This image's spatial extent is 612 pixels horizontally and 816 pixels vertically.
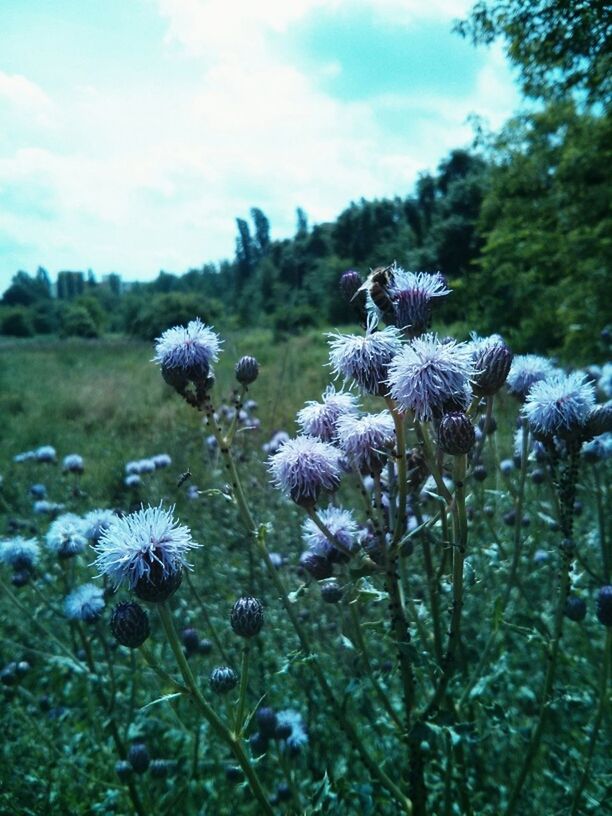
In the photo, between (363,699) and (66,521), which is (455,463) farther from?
(66,521)

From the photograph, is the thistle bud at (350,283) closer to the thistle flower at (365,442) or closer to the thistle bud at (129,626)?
the thistle flower at (365,442)

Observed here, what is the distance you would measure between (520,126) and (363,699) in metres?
13.4

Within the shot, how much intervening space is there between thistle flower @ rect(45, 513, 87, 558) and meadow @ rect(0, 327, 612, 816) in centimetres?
12

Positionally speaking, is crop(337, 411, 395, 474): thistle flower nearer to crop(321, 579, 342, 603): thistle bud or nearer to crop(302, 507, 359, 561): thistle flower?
crop(302, 507, 359, 561): thistle flower

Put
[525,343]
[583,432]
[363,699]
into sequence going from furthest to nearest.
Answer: [525,343], [363,699], [583,432]

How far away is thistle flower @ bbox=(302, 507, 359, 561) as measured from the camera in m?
1.94

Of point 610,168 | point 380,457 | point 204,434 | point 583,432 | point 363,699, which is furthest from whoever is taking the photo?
point 610,168

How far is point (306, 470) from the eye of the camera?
5.53ft

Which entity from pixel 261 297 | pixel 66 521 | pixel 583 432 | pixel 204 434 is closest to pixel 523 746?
Answer: pixel 583 432

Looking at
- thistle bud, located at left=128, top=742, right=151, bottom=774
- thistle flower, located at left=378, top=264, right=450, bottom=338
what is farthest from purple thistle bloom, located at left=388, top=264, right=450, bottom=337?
thistle bud, located at left=128, top=742, right=151, bottom=774

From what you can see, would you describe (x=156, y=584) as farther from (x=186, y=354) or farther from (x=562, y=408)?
(x=562, y=408)

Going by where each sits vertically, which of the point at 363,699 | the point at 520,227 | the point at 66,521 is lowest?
the point at 363,699

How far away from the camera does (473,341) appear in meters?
1.70

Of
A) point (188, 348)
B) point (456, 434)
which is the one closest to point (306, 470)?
point (456, 434)
